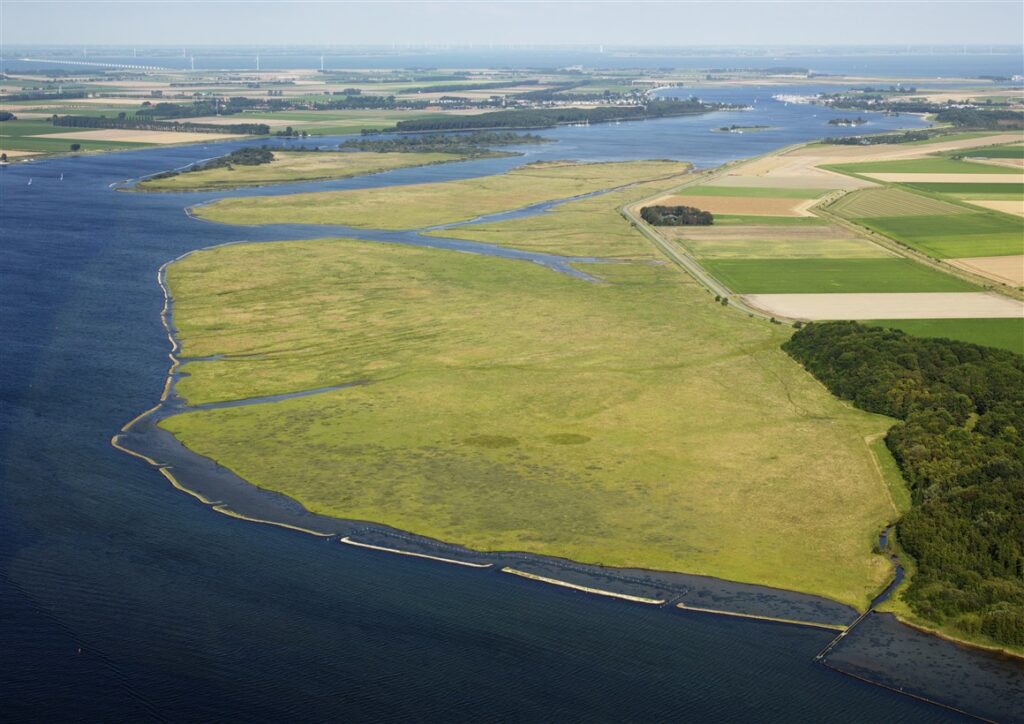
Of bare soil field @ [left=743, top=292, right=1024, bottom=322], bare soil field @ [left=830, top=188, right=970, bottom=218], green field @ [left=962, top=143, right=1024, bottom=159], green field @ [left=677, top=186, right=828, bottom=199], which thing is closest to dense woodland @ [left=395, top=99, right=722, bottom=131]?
green field @ [left=962, top=143, right=1024, bottom=159]

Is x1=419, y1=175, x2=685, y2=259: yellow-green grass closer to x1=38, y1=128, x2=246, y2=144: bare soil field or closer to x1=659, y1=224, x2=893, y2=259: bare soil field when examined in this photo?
x1=659, y1=224, x2=893, y2=259: bare soil field

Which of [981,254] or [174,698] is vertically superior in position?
[981,254]

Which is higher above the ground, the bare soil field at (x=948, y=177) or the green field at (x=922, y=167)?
the green field at (x=922, y=167)

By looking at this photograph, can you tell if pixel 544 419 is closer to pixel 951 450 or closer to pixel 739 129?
pixel 951 450

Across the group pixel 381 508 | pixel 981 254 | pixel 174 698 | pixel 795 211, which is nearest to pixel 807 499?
pixel 381 508

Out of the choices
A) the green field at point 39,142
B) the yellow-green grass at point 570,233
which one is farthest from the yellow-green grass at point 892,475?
the green field at point 39,142

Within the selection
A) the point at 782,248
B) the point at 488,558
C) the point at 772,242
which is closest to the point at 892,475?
the point at 488,558

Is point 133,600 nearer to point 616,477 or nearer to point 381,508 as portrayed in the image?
point 381,508

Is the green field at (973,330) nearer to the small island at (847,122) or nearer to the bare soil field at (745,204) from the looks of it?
the bare soil field at (745,204)
